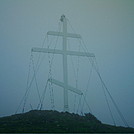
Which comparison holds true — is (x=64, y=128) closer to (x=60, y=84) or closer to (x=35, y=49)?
(x=60, y=84)

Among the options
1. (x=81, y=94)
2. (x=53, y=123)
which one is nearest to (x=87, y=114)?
(x=81, y=94)

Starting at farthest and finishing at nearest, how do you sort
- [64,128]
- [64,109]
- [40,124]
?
[64,109] < [40,124] < [64,128]

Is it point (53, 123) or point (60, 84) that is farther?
point (60, 84)

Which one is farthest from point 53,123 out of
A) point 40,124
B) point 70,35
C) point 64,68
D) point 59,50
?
point 70,35

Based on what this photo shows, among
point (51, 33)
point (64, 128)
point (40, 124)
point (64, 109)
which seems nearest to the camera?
point (64, 128)

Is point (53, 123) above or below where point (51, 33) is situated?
below

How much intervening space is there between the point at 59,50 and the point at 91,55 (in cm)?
260

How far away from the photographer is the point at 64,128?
1142cm

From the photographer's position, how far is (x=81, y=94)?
56.7ft

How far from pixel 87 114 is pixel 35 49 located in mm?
6190

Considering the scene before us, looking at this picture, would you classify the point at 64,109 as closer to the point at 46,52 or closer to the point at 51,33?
the point at 46,52

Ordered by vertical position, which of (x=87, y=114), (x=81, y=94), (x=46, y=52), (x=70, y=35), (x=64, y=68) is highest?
(x=70, y=35)

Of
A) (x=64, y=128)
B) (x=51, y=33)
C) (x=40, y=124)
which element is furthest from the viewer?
(x=51, y=33)

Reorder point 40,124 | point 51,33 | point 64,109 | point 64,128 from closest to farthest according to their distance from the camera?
point 64,128 < point 40,124 < point 64,109 < point 51,33
